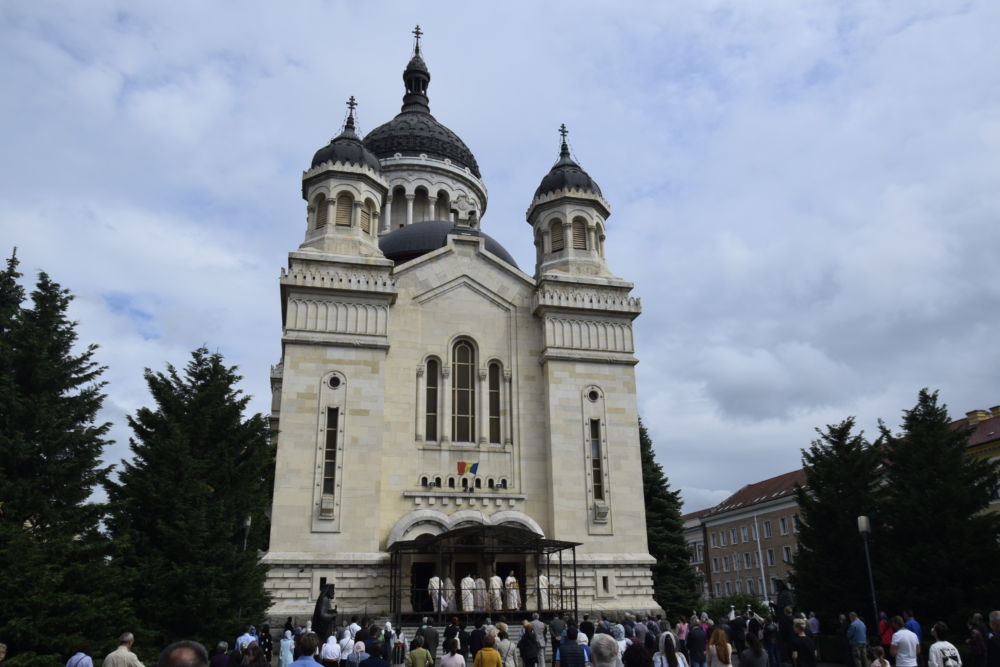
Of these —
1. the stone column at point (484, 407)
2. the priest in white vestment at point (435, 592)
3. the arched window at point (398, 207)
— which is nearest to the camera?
the priest in white vestment at point (435, 592)

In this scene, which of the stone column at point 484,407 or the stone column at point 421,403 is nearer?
the stone column at point 421,403

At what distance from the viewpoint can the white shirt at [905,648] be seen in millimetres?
11617

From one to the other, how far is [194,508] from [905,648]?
15403mm

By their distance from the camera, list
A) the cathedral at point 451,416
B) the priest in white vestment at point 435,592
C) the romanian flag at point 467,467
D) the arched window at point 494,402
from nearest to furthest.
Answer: the priest in white vestment at point 435,592 → the cathedral at point 451,416 → the romanian flag at point 467,467 → the arched window at point 494,402

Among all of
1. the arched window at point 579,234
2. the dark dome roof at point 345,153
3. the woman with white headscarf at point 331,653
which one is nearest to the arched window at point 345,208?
the dark dome roof at point 345,153

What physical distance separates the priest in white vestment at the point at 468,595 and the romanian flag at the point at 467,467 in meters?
4.46

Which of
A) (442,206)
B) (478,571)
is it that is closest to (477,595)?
(478,571)

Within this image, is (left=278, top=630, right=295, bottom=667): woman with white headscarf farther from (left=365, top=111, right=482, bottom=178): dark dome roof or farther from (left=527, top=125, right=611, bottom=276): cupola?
(left=365, top=111, right=482, bottom=178): dark dome roof

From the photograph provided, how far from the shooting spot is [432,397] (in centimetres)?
2889

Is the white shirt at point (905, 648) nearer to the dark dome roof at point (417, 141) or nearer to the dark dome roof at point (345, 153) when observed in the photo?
the dark dome roof at point (345, 153)

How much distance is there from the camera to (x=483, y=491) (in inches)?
1086

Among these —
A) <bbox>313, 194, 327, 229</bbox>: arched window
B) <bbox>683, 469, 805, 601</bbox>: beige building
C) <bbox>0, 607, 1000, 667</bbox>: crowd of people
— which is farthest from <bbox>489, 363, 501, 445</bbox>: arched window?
<bbox>683, 469, 805, 601</bbox>: beige building

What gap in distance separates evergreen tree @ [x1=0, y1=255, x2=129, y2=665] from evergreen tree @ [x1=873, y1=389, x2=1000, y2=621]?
19.1 m

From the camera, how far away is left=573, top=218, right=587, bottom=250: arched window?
32.2 metres
